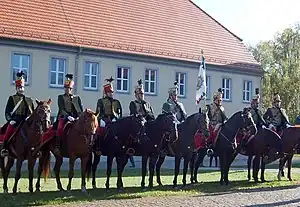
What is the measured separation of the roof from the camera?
32.8 m

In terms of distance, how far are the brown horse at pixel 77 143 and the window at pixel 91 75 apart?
17996mm

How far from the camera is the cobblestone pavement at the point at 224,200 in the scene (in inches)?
566

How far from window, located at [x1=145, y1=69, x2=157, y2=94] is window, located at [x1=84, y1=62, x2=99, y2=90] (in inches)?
137

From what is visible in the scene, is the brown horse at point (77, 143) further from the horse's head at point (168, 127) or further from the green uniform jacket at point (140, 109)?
the horse's head at point (168, 127)

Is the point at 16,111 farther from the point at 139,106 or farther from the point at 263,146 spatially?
the point at 263,146

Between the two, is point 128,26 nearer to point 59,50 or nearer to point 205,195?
point 59,50

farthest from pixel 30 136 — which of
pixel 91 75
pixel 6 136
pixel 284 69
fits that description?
pixel 284 69

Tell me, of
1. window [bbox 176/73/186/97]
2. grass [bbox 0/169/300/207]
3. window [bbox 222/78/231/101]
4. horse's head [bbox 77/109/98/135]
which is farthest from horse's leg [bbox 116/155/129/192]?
window [bbox 222/78/231/101]

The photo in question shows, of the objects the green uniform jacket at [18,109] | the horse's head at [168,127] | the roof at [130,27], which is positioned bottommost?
the horse's head at [168,127]

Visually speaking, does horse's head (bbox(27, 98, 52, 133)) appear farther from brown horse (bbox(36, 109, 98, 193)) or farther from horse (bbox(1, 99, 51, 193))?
brown horse (bbox(36, 109, 98, 193))

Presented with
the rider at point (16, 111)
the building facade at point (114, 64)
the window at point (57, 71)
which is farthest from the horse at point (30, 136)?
the window at point (57, 71)

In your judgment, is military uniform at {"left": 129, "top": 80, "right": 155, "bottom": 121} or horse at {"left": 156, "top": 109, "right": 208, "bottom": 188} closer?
military uniform at {"left": 129, "top": 80, "right": 155, "bottom": 121}

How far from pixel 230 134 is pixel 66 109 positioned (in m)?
5.17

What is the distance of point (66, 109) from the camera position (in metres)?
16.4
